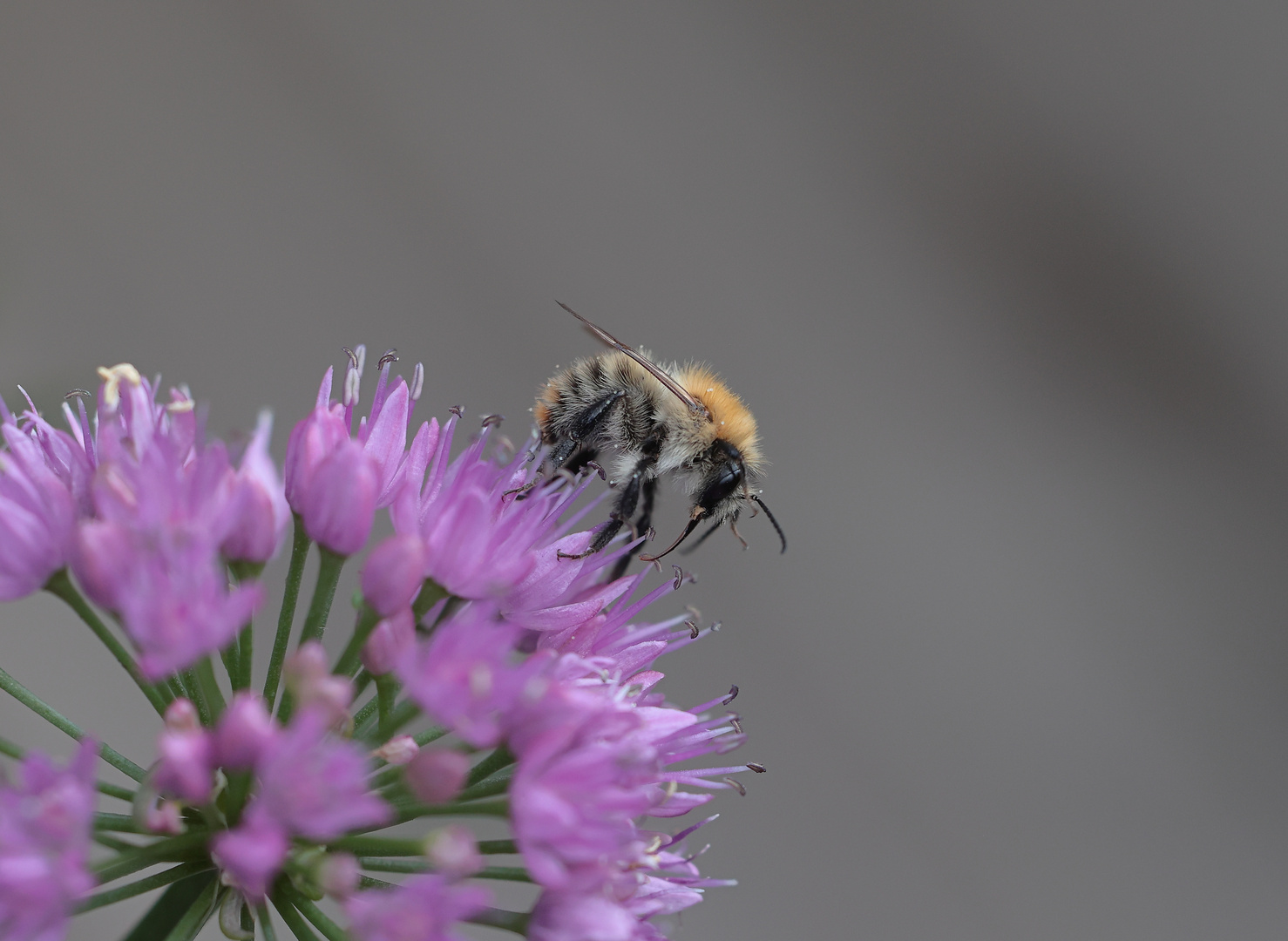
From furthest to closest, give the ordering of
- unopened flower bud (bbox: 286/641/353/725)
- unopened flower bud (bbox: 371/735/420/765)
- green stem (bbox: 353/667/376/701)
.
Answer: green stem (bbox: 353/667/376/701) → unopened flower bud (bbox: 371/735/420/765) → unopened flower bud (bbox: 286/641/353/725)

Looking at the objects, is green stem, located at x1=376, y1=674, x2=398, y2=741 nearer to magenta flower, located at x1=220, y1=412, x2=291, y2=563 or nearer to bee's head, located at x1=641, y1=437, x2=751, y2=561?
magenta flower, located at x1=220, y1=412, x2=291, y2=563

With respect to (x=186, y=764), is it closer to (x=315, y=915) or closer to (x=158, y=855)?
(x=158, y=855)

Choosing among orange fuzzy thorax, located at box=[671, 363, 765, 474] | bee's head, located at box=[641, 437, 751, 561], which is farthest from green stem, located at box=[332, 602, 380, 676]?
orange fuzzy thorax, located at box=[671, 363, 765, 474]

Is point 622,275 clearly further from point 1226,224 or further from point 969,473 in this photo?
point 1226,224

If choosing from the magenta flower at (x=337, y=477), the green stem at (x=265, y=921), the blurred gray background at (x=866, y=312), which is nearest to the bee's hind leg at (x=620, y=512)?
the magenta flower at (x=337, y=477)

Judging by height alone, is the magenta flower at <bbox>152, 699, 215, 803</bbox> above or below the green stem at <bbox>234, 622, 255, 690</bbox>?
below

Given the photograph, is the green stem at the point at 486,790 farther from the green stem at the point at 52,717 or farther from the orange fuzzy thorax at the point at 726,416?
the orange fuzzy thorax at the point at 726,416
